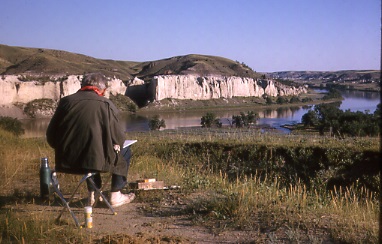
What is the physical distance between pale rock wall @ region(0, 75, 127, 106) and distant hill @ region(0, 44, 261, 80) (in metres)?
12.3

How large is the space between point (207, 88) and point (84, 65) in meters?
26.6

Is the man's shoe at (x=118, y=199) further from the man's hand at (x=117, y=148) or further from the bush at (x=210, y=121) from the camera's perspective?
the bush at (x=210, y=121)

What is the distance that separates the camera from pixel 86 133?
404 centimetres

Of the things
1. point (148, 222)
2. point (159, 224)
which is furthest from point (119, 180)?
point (159, 224)

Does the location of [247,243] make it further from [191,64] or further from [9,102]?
[191,64]

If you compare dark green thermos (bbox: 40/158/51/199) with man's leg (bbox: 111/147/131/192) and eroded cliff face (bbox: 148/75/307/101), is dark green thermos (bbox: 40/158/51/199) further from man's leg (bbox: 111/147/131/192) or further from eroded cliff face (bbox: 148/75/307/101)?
eroded cliff face (bbox: 148/75/307/101)

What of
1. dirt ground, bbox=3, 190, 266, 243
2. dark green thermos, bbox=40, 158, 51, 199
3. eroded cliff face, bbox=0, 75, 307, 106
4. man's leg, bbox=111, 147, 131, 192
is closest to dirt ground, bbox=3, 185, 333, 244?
dirt ground, bbox=3, 190, 266, 243

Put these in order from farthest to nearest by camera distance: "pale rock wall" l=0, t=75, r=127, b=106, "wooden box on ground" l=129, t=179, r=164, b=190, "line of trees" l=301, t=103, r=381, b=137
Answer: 1. "pale rock wall" l=0, t=75, r=127, b=106
2. "line of trees" l=301, t=103, r=381, b=137
3. "wooden box on ground" l=129, t=179, r=164, b=190

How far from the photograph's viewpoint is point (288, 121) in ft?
123

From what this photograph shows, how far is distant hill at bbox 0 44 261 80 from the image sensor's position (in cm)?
7056

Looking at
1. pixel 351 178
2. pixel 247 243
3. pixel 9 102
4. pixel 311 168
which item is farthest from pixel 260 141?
pixel 9 102

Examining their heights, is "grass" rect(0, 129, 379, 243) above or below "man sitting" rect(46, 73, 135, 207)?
below

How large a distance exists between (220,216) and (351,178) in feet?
28.2

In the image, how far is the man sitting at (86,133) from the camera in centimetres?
404
